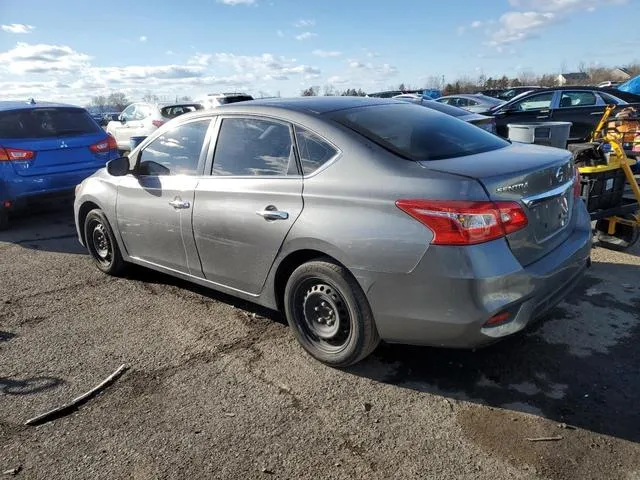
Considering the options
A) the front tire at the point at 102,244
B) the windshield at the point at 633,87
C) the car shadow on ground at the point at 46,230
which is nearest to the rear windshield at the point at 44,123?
the car shadow on ground at the point at 46,230

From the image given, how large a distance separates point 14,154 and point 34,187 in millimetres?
483

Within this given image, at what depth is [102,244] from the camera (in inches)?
209

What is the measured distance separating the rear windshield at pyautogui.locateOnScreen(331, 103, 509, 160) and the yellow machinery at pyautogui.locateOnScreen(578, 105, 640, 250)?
174 centimetres

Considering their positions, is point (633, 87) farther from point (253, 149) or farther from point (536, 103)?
point (253, 149)

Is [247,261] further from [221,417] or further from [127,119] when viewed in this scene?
[127,119]

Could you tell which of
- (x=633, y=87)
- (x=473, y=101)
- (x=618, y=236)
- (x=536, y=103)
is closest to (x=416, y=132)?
(x=618, y=236)

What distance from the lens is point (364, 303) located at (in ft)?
10.1

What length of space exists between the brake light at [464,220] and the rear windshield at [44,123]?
645 centimetres

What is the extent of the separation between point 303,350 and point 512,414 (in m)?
1.42

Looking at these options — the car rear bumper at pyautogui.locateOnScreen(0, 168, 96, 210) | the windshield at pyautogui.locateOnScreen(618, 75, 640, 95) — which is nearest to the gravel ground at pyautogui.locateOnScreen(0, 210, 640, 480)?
the car rear bumper at pyautogui.locateOnScreen(0, 168, 96, 210)

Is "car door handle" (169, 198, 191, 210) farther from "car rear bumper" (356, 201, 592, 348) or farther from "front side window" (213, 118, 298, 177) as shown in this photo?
"car rear bumper" (356, 201, 592, 348)

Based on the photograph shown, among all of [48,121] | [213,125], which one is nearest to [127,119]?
[48,121]

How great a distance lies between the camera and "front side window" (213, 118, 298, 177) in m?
3.52

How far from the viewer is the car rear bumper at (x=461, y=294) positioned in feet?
8.89
